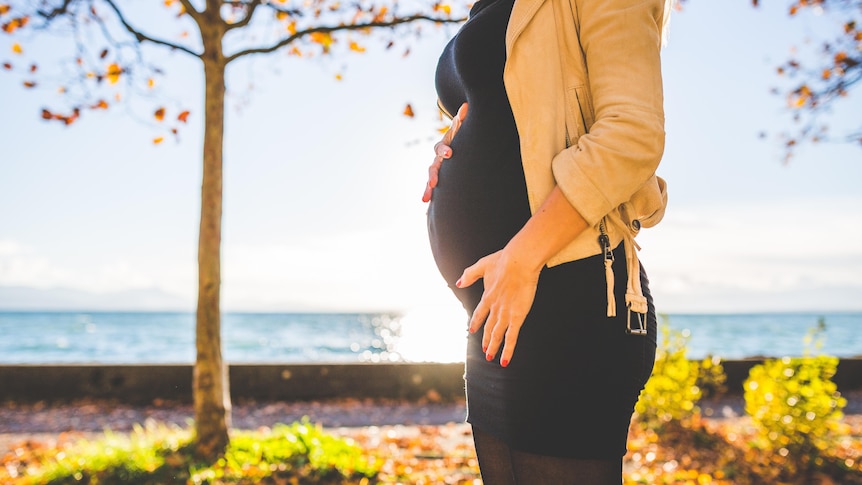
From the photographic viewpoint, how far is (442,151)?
1.39 m

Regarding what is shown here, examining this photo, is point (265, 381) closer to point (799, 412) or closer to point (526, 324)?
point (799, 412)

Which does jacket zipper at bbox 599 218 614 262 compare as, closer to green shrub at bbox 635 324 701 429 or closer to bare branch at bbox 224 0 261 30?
bare branch at bbox 224 0 261 30

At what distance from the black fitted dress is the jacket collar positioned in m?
0.06

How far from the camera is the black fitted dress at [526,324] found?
3.45 feet

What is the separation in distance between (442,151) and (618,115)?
48cm

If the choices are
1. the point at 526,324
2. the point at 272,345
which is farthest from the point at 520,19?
the point at 272,345

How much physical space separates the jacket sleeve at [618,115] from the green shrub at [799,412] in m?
4.65

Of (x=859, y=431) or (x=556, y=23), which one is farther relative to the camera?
(x=859, y=431)

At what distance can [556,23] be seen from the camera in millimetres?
1134

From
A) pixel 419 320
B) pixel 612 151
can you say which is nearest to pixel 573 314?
pixel 612 151

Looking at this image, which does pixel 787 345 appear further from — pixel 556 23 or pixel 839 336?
pixel 556 23

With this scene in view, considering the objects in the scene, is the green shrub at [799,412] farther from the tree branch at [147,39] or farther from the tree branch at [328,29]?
the tree branch at [147,39]

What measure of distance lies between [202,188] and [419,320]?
88.5 m

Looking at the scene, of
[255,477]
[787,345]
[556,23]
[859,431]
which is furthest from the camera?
[787,345]
